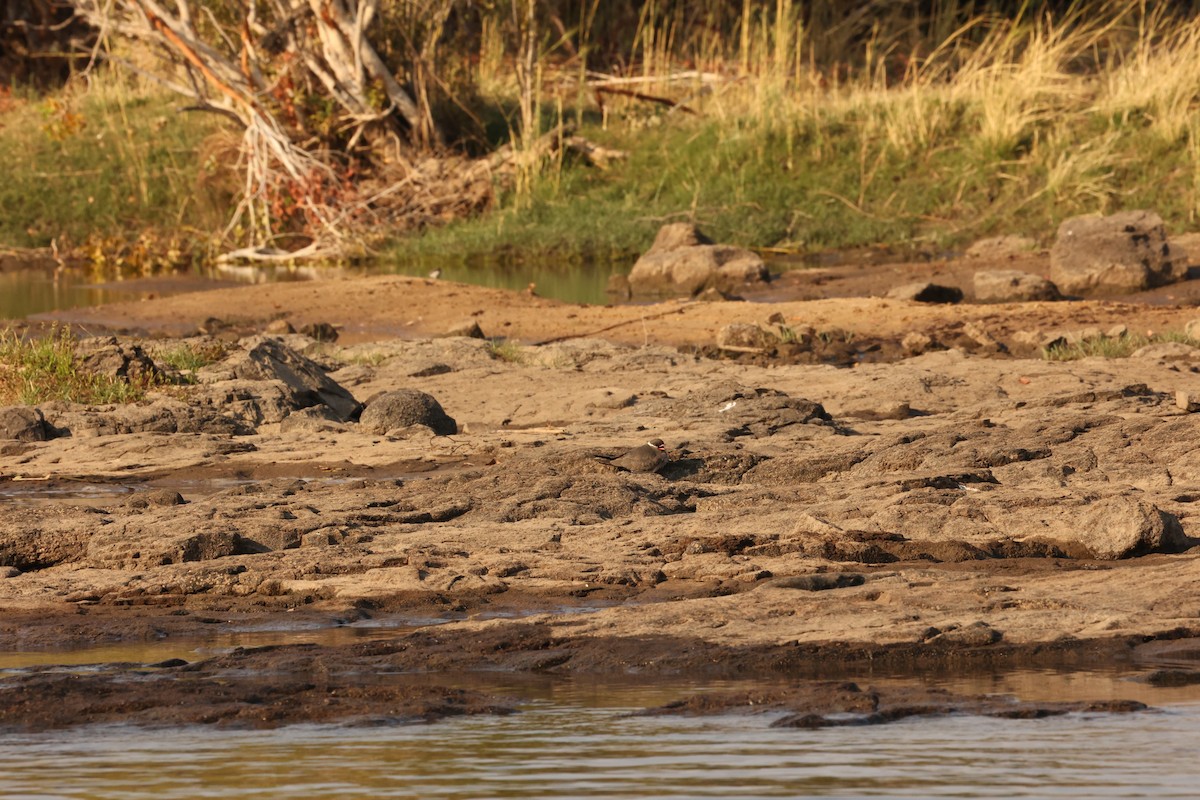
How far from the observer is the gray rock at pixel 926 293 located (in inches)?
553

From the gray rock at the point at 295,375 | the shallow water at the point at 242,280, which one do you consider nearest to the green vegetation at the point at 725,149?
the shallow water at the point at 242,280

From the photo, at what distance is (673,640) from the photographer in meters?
4.95

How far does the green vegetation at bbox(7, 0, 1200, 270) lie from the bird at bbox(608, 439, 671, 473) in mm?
10883

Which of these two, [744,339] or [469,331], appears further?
[469,331]

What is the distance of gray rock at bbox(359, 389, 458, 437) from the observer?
29.2 feet

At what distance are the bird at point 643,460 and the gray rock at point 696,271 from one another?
322 inches

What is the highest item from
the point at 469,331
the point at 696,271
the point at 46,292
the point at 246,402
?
the point at 246,402

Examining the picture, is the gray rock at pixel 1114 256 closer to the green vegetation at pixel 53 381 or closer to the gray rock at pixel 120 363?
the gray rock at pixel 120 363

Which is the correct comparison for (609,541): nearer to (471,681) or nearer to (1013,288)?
(471,681)

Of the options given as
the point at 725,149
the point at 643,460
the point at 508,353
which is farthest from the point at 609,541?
the point at 725,149

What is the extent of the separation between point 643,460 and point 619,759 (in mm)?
3380

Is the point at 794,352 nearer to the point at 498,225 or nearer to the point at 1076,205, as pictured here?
the point at 1076,205

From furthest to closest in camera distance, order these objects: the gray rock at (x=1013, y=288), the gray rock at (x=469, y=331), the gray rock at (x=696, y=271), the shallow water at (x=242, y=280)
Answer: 1. the shallow water at (x=242, y=280)
2. the gray rock at (x=696, y=271)
3. the gray rock at (x=1013, y=288)
4. the gray rock at (x=469, y=331)

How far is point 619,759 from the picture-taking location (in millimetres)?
3916
